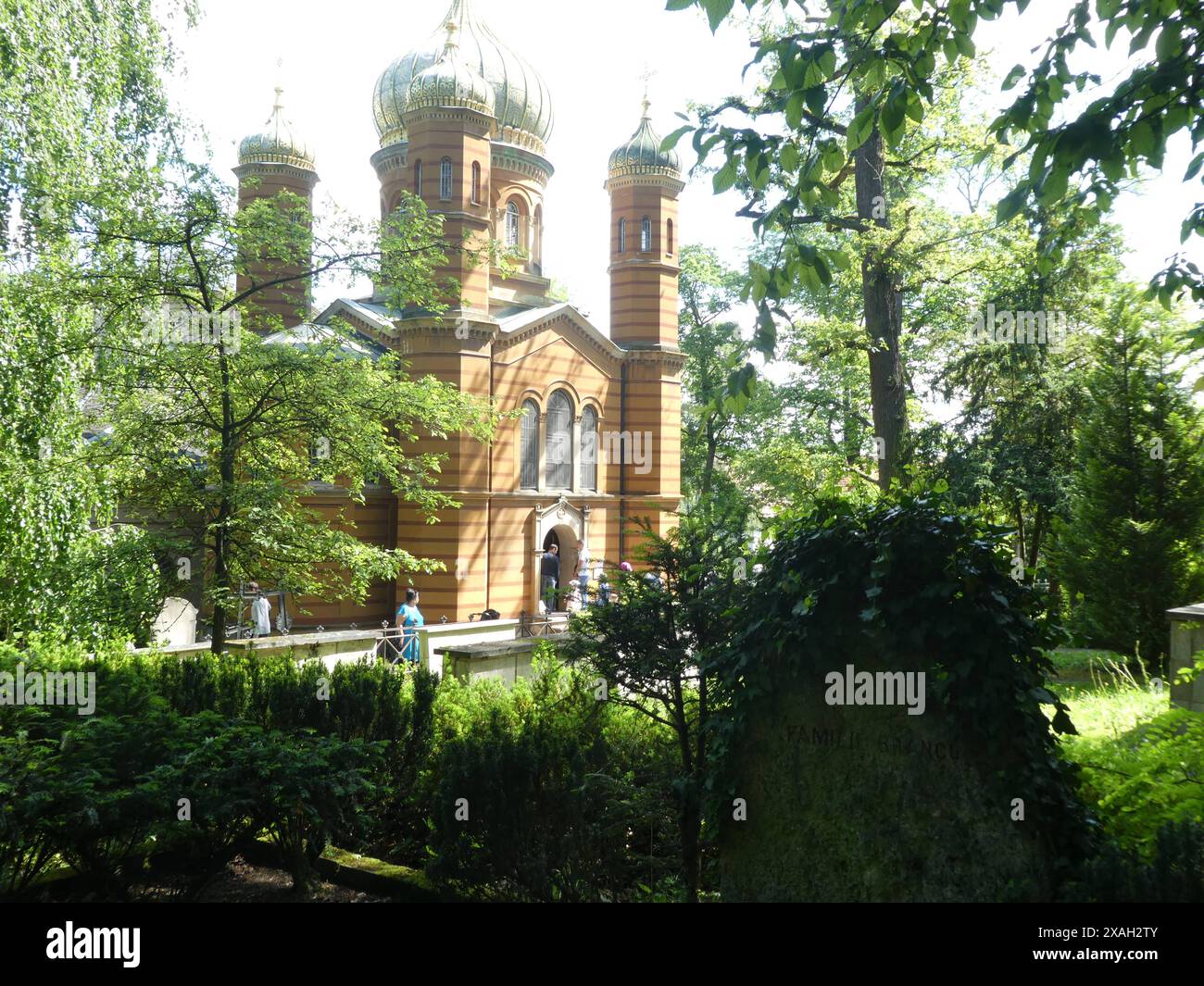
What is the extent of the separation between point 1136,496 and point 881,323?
4218mm

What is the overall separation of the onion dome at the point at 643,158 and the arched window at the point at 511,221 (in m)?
3.39

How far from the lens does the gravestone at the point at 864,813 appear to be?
14.7ft

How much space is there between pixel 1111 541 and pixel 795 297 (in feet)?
65.7

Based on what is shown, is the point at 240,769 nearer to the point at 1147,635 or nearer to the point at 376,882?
the point at 376,882

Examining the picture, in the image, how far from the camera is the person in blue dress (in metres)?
13.3

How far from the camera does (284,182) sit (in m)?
28.9

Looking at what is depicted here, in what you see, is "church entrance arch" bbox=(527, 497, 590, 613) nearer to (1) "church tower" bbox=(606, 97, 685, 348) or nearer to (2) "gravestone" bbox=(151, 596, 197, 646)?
(1) "church tower" bbox=(606, 97, 685, 348)

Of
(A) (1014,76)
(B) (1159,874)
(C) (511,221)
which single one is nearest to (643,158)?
(C) (511,221)

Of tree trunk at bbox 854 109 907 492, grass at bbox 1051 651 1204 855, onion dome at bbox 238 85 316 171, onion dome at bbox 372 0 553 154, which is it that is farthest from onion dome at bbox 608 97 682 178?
grass at bbox 1051 651 1204 855

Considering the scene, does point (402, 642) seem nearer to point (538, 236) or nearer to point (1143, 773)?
point (1143, 773)

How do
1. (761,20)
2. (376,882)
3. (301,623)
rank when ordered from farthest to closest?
(301,623), (761,20), (376,882)

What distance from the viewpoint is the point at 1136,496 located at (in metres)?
11.7

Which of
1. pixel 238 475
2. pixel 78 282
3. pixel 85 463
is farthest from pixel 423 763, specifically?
pixel 78 282

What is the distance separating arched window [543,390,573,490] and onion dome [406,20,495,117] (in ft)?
27.4
